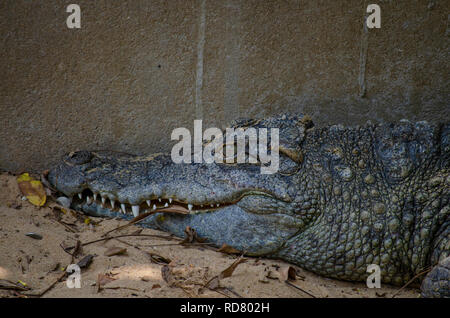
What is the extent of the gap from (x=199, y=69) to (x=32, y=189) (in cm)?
164

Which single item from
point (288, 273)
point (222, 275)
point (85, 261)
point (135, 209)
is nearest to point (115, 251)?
point (85, 261)

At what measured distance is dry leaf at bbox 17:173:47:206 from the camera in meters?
3.57

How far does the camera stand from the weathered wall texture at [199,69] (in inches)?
147

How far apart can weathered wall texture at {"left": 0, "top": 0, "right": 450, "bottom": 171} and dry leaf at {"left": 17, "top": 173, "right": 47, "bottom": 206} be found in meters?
0.20

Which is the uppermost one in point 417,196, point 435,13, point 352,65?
point 435,13

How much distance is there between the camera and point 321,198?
10.2 feet

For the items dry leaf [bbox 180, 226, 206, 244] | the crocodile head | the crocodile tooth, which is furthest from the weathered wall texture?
dry leaf [bbox 180, 226, 206, 244]

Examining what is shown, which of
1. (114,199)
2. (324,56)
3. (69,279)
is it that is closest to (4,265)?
(69,279)

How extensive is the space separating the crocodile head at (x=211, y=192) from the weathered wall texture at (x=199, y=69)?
1.57 ft

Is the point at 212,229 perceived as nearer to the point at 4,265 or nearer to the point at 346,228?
the point at 346,228

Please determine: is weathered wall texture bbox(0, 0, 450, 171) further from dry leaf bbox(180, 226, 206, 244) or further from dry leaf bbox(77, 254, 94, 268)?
dry leaf bbox(77, 254, 94, 268)

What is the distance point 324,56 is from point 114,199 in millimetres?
2079

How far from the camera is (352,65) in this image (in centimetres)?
399

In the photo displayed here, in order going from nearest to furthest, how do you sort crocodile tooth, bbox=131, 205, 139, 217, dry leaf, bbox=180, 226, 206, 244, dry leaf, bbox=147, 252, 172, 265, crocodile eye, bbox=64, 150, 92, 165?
dry leaf, bbox=147, 252, 172, 265
dry leaf, bbox=180, 226, 206, 244
crocodile tooth, bbox=131, 205, 139, 217
crocodile eye, bbox=64, 150, 92, 165
